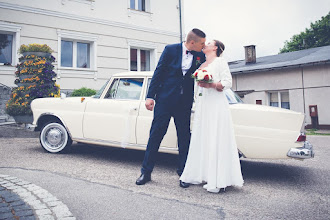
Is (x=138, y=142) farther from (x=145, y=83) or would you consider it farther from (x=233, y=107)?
(x=233, y=107)

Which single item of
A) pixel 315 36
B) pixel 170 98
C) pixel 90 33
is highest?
pixel 315 36

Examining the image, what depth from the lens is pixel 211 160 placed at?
133 inches

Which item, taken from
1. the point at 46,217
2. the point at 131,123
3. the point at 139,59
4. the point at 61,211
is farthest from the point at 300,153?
the point at 139,59

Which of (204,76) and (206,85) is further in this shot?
(206,85)

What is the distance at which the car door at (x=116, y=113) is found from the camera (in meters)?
4.68

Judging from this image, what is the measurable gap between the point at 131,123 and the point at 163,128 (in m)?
1.07

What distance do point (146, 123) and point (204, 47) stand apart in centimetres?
157

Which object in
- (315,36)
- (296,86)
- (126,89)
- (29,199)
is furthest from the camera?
(315,36)

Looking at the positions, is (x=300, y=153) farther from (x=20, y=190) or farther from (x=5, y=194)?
(x=5, y=194)

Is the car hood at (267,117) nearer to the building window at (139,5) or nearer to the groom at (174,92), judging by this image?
the groom at (174,92)

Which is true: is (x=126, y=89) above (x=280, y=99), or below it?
below

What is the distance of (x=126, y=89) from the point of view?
5000mm

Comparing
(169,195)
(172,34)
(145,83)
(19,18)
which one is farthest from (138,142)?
(172,34)

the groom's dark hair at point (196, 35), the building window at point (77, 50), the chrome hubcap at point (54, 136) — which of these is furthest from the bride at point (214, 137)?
the building window at point (77, 50)
